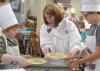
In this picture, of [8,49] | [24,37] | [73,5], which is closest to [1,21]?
[8,49]

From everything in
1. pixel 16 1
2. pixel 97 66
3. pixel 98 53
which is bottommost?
pixel 97 66

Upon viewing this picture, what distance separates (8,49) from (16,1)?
248 centimetres

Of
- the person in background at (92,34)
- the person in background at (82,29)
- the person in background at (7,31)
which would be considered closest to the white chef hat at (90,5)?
the person in background at (92,34)

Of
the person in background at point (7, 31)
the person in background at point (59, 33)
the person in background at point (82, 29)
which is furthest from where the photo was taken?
the person in background at point (82, 29)

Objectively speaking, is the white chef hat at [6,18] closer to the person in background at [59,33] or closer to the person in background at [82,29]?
the person in background at [59,33]

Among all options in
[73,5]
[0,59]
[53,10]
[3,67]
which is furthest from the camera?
[73,5]

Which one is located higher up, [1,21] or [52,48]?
[1,21]

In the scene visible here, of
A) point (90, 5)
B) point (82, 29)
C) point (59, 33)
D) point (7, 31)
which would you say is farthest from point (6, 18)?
point (82, 29)

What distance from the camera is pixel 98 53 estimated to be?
1.73 meters

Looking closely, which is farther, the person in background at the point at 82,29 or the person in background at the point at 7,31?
the person in background at the point at 82,29

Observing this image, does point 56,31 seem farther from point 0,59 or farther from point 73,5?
point 73,5

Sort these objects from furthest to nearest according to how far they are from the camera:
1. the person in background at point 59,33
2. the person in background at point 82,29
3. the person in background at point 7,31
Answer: the person in background at point 82,29, the person in background at point 59,33, the person in background at point 7,31

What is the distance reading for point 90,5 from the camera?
1.84 metres

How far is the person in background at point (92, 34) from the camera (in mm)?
1747
